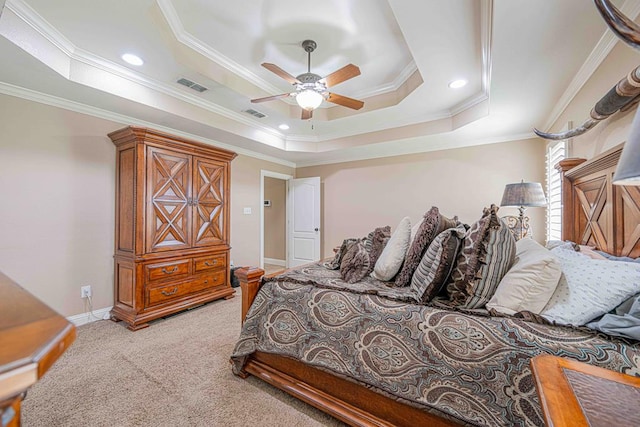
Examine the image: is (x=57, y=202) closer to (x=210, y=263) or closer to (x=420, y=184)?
(x=210, y=263)

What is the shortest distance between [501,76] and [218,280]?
3817 millimetres

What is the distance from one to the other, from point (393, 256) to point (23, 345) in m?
1.92

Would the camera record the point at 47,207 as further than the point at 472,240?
Yes

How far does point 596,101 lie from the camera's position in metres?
1.96

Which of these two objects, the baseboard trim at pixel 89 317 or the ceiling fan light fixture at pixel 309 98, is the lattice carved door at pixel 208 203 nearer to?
the baseboard trim at pixel 89 317

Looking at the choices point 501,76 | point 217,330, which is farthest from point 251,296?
point 501,76

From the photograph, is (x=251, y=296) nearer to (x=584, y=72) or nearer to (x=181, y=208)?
(x=181, y=208)

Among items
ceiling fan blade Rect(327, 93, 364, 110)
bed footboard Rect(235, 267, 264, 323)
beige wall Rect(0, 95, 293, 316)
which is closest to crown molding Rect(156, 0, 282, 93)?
ceiling fan blade Rect(327, 93, 364, 110)

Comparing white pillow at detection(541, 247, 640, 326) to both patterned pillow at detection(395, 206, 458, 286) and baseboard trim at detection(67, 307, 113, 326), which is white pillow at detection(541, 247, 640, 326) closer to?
patterned pillow at detection(395, 206, 458, 286)

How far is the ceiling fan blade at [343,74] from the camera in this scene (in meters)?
2.27

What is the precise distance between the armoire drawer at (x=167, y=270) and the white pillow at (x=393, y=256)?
227 cm

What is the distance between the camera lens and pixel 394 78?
10.3ft

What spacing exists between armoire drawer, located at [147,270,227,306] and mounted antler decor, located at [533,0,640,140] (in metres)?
3.79

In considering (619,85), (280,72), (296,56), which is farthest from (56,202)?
(619,85)
